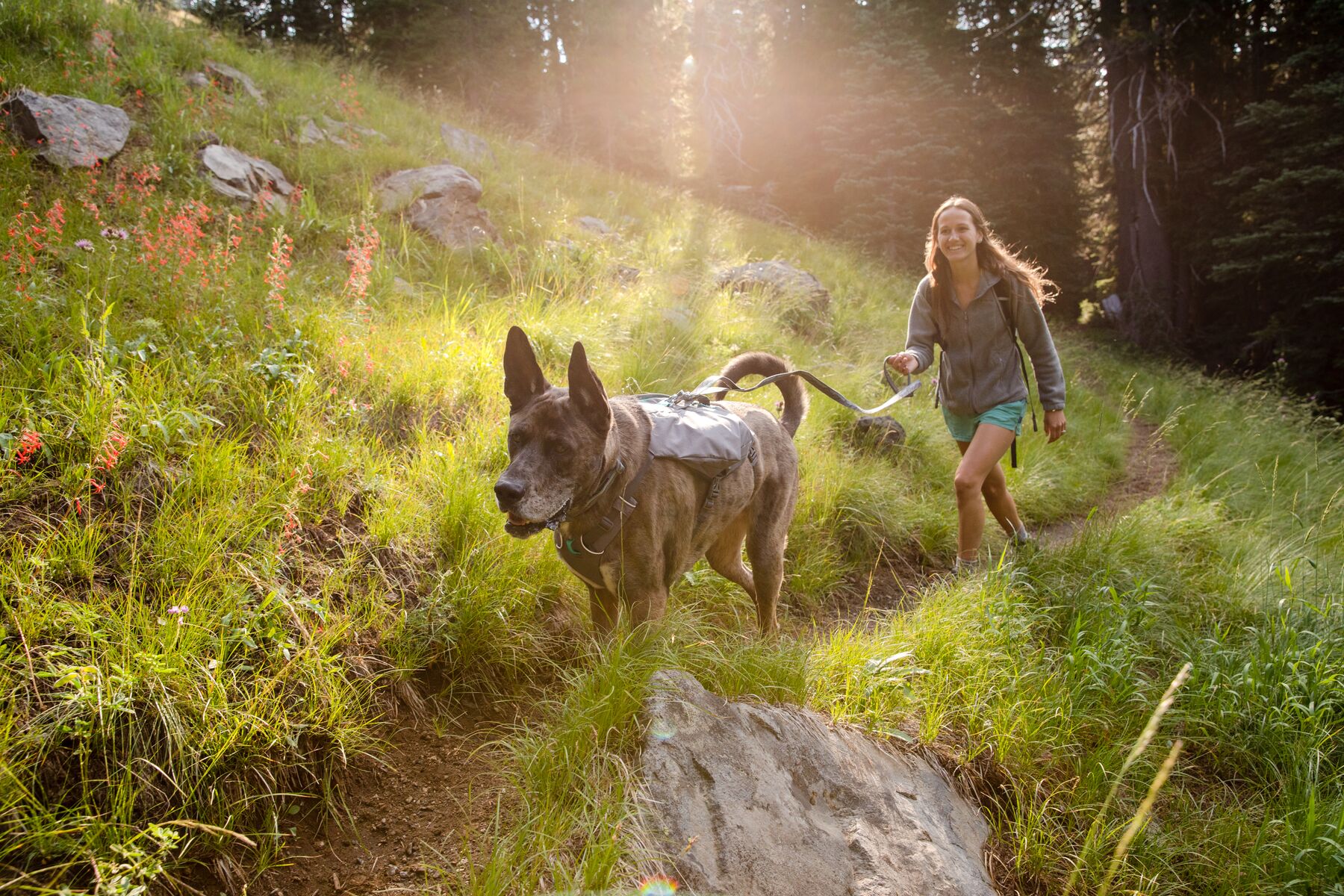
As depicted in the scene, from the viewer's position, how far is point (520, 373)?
9.23 feet

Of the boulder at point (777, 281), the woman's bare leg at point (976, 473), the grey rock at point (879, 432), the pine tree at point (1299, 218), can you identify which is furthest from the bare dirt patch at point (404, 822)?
the pine tree at point (1299, 218)

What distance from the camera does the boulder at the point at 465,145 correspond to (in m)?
9.77

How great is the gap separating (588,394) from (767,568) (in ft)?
5.14

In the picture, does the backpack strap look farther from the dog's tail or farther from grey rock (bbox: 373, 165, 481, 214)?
grey rock (bbox: 373, 165, 481, 214)

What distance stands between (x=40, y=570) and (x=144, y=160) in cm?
456

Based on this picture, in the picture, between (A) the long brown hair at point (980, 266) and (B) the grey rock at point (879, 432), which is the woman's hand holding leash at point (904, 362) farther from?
(B) the grey rock at point (879, 432)

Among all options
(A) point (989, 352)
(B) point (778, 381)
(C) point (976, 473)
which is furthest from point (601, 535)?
(A) point (989, 352)

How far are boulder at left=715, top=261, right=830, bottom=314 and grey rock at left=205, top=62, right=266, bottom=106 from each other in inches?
238

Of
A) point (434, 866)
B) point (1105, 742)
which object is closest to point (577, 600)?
point (434, 866)

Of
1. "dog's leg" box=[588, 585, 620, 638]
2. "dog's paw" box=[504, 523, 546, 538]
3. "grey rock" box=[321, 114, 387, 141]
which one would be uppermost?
"grey rock" box=[321, 114, 387, 141]

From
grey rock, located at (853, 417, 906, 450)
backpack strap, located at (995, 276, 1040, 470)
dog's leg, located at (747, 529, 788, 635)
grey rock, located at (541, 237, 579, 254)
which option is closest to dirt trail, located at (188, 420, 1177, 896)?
dog's leg, located at (747, 529, 788, 635)

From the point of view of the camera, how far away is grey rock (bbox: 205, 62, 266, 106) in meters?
7.89

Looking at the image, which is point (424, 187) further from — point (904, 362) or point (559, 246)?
point (904, 362)

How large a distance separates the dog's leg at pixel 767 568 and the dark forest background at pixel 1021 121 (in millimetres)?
12637
